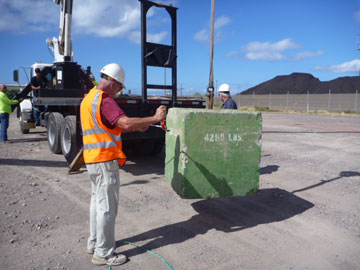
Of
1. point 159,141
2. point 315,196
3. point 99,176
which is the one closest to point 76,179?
point 159,141

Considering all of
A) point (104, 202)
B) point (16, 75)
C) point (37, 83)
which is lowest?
point (104, 202)

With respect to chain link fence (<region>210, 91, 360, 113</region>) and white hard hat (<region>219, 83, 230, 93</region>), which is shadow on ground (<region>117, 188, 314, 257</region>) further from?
chain link fence (<region>210, 91, 360, 113</region>)

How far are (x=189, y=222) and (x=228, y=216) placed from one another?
0.58 m

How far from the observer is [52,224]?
3.82 metres

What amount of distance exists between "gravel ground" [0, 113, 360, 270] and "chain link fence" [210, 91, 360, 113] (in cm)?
3280

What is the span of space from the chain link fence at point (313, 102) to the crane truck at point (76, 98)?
1284 inches

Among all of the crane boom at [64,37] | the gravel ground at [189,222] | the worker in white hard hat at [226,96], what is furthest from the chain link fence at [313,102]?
the worker in white hard hat at [226,96]

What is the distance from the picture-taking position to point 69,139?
6836mm

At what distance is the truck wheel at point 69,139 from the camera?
6559 millimetres

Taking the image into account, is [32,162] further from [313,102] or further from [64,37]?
[313,102]

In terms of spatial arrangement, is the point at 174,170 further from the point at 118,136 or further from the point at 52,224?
the point at 52,224

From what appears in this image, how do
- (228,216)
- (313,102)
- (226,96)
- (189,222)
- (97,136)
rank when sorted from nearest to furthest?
(97,136) < (189,222) < (228,216) < (226,96) < (313,102)

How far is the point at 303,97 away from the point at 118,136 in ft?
134

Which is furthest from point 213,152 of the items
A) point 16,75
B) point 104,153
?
point 16,75
